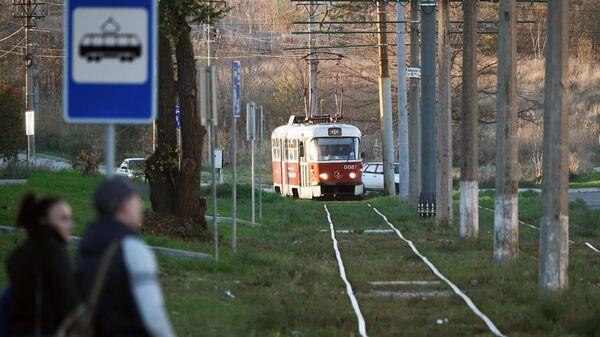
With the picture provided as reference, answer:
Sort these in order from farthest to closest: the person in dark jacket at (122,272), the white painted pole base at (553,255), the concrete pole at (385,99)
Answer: the concrete pole at (385,99), the white painted pole base at (553,255), the person in dark jacket at (122,272)

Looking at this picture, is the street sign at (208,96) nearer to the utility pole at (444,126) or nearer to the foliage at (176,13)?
the foliage at (176,13)

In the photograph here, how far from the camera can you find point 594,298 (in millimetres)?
15773

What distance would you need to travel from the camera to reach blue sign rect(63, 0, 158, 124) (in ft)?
27.0

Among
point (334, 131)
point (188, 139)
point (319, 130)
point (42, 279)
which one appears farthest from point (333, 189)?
point (42, 279)

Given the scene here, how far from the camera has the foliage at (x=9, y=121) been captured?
45.6 meters

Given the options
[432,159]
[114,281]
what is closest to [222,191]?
[432,159]

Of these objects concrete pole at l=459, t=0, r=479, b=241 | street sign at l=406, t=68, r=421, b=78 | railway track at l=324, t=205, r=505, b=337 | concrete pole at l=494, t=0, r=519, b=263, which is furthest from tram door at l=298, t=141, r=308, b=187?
concrete pole at l=494, t=0, r=519, b=263

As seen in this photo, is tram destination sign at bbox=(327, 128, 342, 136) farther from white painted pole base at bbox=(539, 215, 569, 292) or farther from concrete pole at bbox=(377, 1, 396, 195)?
white painted pole base at bbox=(539, 215, 569, 292)

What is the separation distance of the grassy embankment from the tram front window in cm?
2002

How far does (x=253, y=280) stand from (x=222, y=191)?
3029 cm

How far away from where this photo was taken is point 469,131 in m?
26.5

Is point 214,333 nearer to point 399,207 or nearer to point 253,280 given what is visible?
point 253,280

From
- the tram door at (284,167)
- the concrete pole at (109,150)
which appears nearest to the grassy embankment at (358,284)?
the concrete pole at (109,150)

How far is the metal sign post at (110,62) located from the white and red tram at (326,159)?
4345 centimetres
